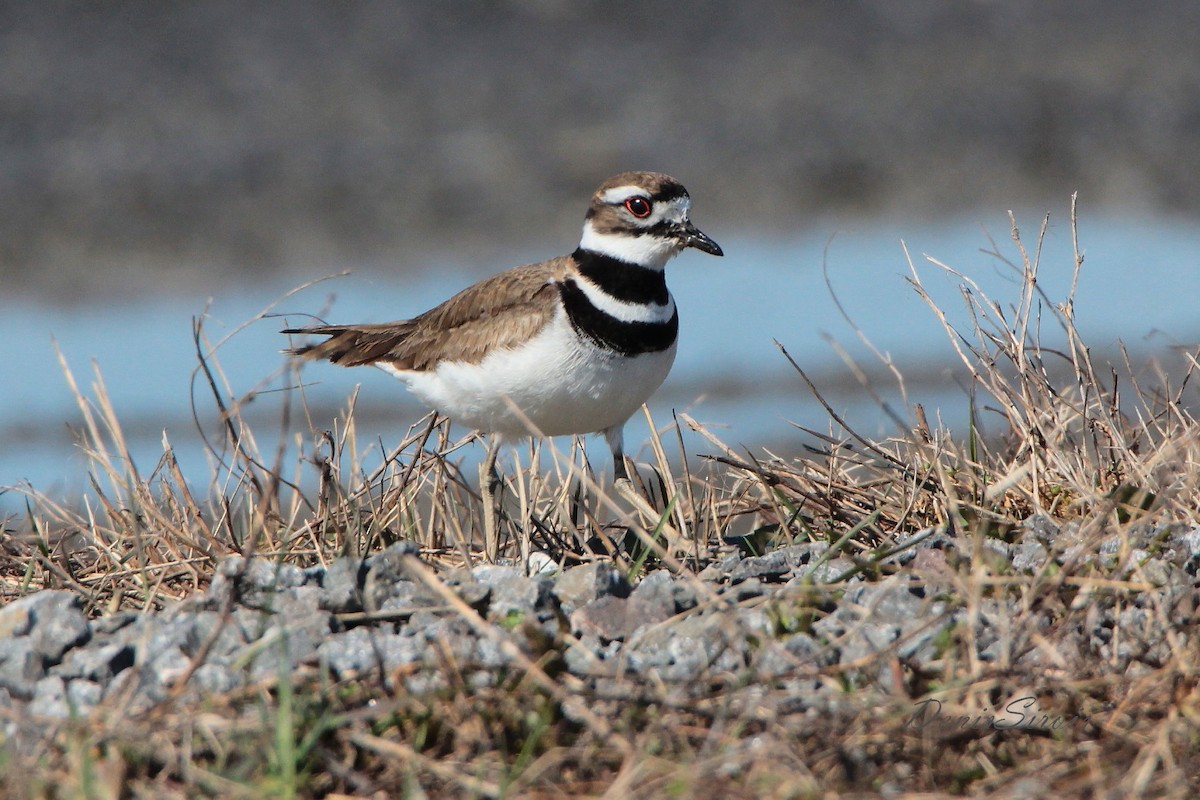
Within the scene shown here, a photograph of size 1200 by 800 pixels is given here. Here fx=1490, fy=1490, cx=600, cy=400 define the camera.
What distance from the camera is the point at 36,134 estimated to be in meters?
13.4

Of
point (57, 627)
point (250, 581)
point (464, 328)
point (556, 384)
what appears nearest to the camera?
point (57, 627)

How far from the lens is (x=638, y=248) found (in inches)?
192

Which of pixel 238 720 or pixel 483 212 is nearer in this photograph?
pixel 238 720

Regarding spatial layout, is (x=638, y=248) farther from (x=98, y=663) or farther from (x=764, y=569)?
→ (x=98, y=663)

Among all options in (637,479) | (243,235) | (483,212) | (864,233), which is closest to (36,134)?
(243,235)

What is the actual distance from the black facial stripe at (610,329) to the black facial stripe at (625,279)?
93 mm

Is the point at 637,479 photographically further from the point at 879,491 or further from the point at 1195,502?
the point at 1195,502

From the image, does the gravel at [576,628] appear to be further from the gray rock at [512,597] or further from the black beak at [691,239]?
the black beak at [691,239]

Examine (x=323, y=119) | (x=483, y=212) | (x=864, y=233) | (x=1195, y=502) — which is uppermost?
(x=323, y=119)

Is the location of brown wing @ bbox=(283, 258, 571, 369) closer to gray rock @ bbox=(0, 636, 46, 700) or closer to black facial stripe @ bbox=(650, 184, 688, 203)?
black facial stripe @ bbox=(650, 184, 688, 203)

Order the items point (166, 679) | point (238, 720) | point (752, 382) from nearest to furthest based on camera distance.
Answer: point (238, 720)
point (166, 679)
point (752, 382)

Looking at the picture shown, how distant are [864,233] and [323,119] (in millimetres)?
5135

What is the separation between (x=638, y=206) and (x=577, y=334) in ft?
1.85

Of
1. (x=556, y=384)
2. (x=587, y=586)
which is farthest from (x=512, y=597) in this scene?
(x=556, y=384)
